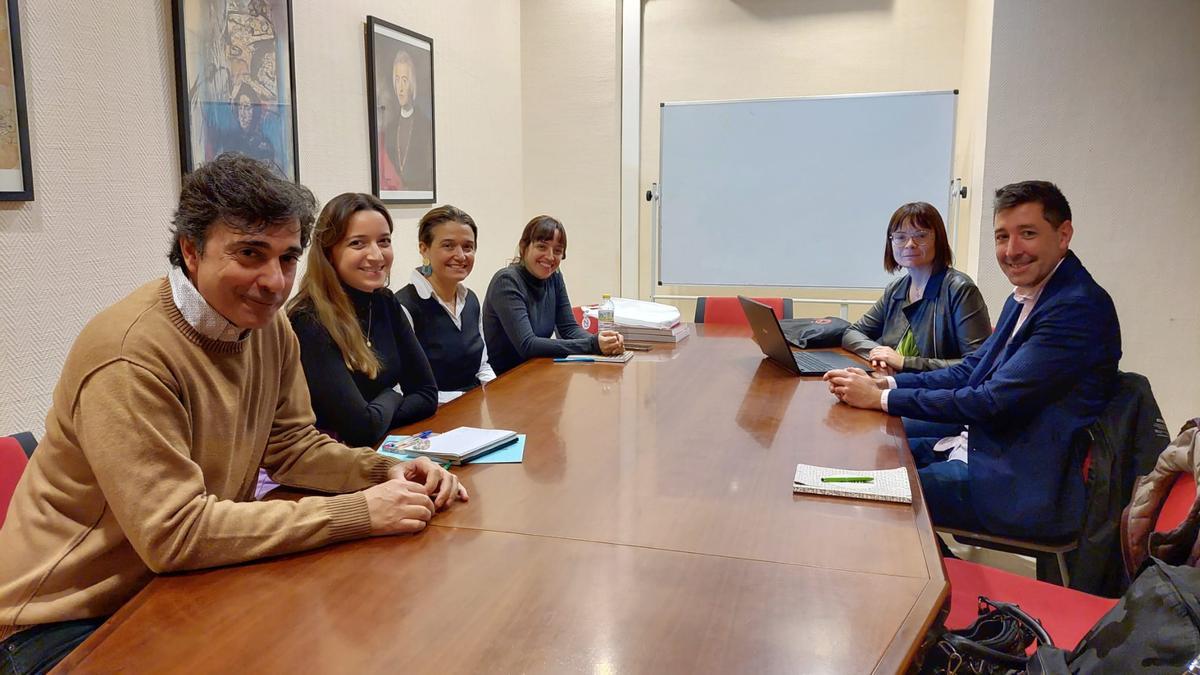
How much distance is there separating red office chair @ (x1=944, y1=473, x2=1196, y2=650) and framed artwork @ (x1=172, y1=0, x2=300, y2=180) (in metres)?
2.22

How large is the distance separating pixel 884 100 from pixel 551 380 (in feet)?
9.84

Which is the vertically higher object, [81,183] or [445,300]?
[81,183]

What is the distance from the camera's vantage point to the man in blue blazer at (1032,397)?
6.20 feet

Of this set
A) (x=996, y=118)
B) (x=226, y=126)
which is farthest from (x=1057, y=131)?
(x=226, y=126)

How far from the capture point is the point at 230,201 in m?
1.17

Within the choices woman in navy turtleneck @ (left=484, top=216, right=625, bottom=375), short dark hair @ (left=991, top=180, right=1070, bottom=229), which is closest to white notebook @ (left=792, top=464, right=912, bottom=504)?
short dark hair @ (left=991, top=180, right=1070, bottom=229)

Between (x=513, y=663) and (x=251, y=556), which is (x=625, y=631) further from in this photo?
(x=251, y=556)

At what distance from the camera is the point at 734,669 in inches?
35.7

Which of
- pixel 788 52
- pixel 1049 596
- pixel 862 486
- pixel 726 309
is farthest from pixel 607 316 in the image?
pixel 788 52

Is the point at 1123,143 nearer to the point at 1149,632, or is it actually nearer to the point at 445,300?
the point at 445,300

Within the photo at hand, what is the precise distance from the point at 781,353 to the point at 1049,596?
1.19m

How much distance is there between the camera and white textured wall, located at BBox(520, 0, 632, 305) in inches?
192

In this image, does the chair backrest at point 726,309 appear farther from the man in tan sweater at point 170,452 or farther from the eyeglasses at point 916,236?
the man in tan sweater at point 170,452

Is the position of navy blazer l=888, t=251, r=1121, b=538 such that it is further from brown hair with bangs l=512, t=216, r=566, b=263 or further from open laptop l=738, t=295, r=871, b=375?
brown hair with bangs l=512, t=216, r=566, b=263
